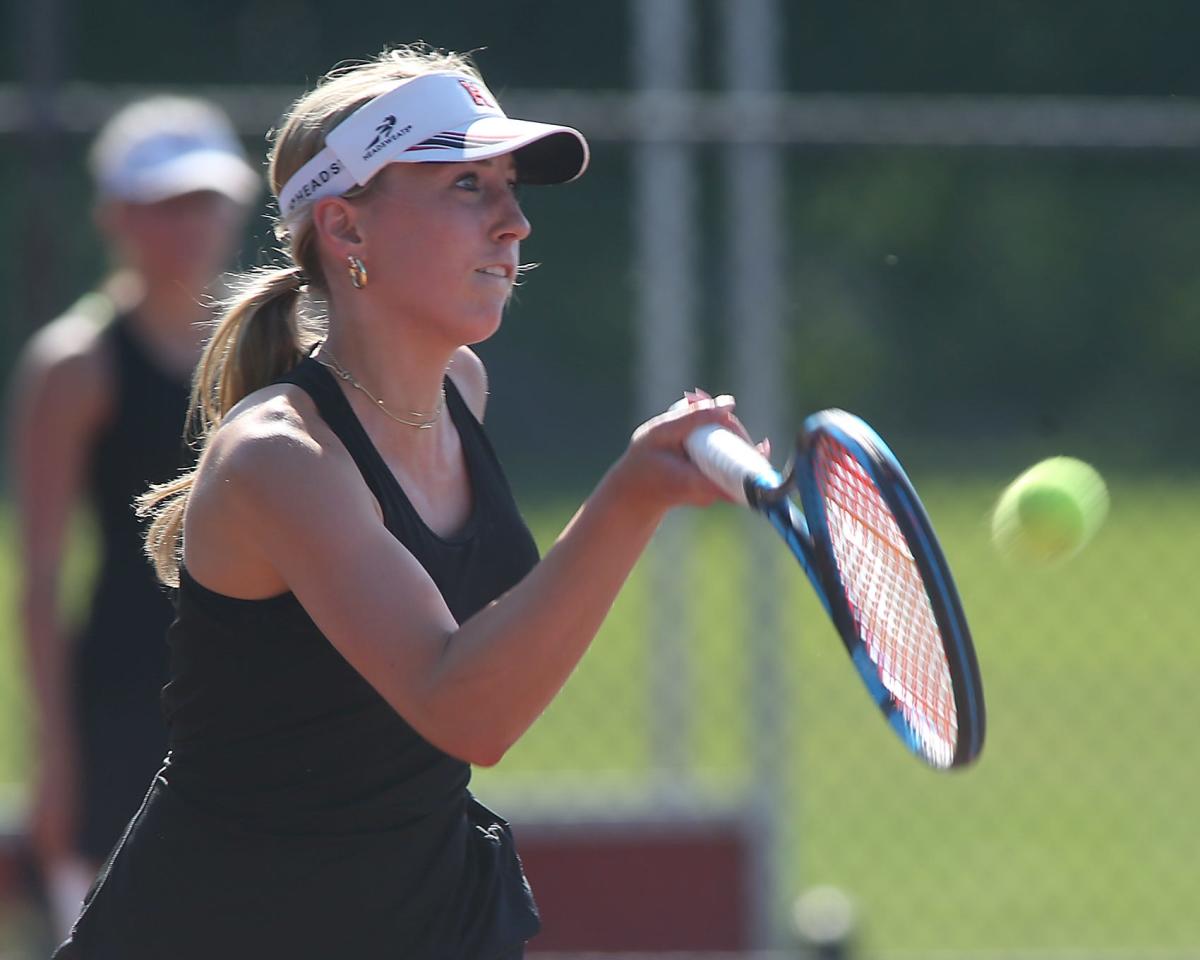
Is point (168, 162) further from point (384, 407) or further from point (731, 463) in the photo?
point (731, 463)

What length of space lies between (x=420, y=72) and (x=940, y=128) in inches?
115

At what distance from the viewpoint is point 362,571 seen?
7.25 ft

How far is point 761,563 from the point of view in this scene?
5301 millimetres

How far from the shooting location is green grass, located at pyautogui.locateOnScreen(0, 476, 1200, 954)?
627 centimetres

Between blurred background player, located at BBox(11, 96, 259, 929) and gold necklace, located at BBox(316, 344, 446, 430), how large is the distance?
4.09ft

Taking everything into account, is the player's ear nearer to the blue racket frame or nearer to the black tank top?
the black tank top

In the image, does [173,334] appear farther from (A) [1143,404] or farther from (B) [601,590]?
(A) [1143,404]

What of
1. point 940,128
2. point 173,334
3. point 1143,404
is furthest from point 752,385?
point 1143,404

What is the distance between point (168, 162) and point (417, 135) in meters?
1.91

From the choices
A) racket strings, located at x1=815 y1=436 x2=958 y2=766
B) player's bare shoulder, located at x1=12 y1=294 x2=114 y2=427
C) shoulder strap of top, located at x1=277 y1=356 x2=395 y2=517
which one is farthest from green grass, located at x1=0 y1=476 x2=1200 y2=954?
racket strings, located at x1=815 y1=436 x2=958 y2=766

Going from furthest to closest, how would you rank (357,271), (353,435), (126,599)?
(126,599) < (357,271) < (353,435)

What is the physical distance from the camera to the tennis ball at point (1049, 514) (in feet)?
8.50

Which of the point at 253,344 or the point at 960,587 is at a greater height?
the point at 253,344

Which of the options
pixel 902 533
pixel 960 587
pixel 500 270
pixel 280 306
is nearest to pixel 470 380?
pixel 280 306
